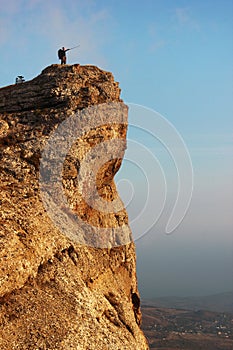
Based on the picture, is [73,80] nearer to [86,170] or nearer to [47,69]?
[47,69]

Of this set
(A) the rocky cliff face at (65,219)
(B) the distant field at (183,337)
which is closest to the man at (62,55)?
(A) the rocky cliff face at (65,219)

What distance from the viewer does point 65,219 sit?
26.0 metres

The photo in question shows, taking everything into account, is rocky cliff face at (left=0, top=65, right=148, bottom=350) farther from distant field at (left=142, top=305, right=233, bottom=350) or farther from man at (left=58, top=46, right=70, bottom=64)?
distant field at (left=142, top=305, right=233, bottom=350)

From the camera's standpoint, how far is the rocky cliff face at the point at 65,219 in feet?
66.9

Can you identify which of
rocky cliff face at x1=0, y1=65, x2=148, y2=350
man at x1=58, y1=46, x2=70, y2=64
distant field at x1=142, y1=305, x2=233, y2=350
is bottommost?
distant field at x1=142, y1=305, x2=233, y2=350

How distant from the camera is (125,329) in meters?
24.9

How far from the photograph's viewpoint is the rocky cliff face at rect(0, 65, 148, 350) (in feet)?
66.9

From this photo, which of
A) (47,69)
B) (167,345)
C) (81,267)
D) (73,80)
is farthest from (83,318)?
(167,345)

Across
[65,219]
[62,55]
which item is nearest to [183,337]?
[62,55]

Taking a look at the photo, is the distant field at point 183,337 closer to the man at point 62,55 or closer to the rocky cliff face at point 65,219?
the rocky cliff face at point 65,219

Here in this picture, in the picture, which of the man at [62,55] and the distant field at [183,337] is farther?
the distant field at [183,337]

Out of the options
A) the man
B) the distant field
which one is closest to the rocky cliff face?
the man

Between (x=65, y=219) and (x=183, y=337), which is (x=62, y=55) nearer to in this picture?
(x=65, y=219)

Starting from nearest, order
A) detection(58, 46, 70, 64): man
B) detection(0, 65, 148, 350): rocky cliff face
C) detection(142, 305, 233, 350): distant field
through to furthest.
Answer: detection(0, 65, 148, 350): rocky cliff face < detection(58, 46, 70, 64): man < detection(142, 305, 233, 350): distant field
